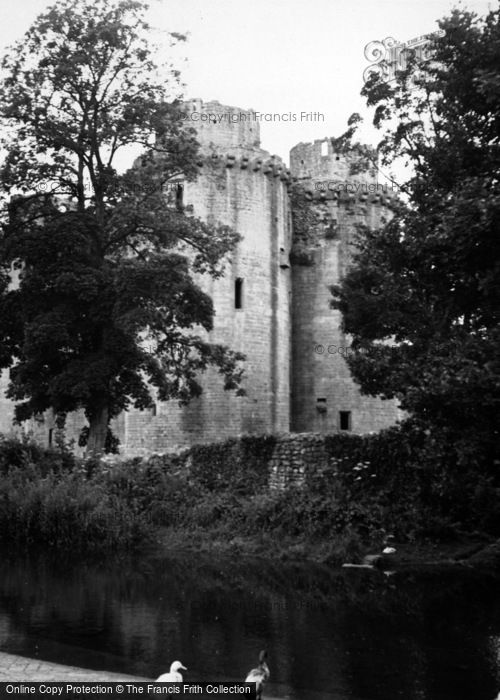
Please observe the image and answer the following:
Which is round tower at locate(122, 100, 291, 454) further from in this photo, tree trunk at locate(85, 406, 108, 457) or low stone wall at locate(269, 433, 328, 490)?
low stone wall at locate(269, 433, 328, 490)

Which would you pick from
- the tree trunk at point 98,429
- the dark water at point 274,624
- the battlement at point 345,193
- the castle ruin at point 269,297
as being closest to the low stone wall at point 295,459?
the dark water at point 274,624

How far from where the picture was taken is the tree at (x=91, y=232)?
20.5m

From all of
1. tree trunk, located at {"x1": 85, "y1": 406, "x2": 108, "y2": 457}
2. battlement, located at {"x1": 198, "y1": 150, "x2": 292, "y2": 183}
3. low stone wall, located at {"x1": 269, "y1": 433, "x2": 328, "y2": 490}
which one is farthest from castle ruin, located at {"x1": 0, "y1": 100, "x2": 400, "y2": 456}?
low stone wall, located at {"x1": 269, "y1": 433, "x2": 328, "y2": 490}

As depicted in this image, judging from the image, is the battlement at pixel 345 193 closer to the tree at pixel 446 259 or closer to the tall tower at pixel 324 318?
the tall tower at pixel 324 318

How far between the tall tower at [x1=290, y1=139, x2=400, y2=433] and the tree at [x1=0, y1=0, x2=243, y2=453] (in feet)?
47.4

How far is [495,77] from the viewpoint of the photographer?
12.5 metres

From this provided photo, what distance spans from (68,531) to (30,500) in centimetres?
111

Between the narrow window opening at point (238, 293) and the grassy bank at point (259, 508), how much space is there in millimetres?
14715

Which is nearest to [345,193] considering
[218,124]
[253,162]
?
[253,162]

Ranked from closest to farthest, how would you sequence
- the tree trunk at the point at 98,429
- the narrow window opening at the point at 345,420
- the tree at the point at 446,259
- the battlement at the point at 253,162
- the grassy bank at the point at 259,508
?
the tree at the point at 446,259 → the grassy bank at the point at 259,508 → the tree trunk at the point at 98,429 → the battlement at the point at 253,162 → the narrow window opening at the point at 345,420

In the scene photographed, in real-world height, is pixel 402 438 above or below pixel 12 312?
below

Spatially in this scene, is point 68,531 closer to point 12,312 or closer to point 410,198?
point 12,312

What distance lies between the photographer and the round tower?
103 ft

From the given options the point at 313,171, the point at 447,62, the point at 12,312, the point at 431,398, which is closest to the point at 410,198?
the point at 447,62
